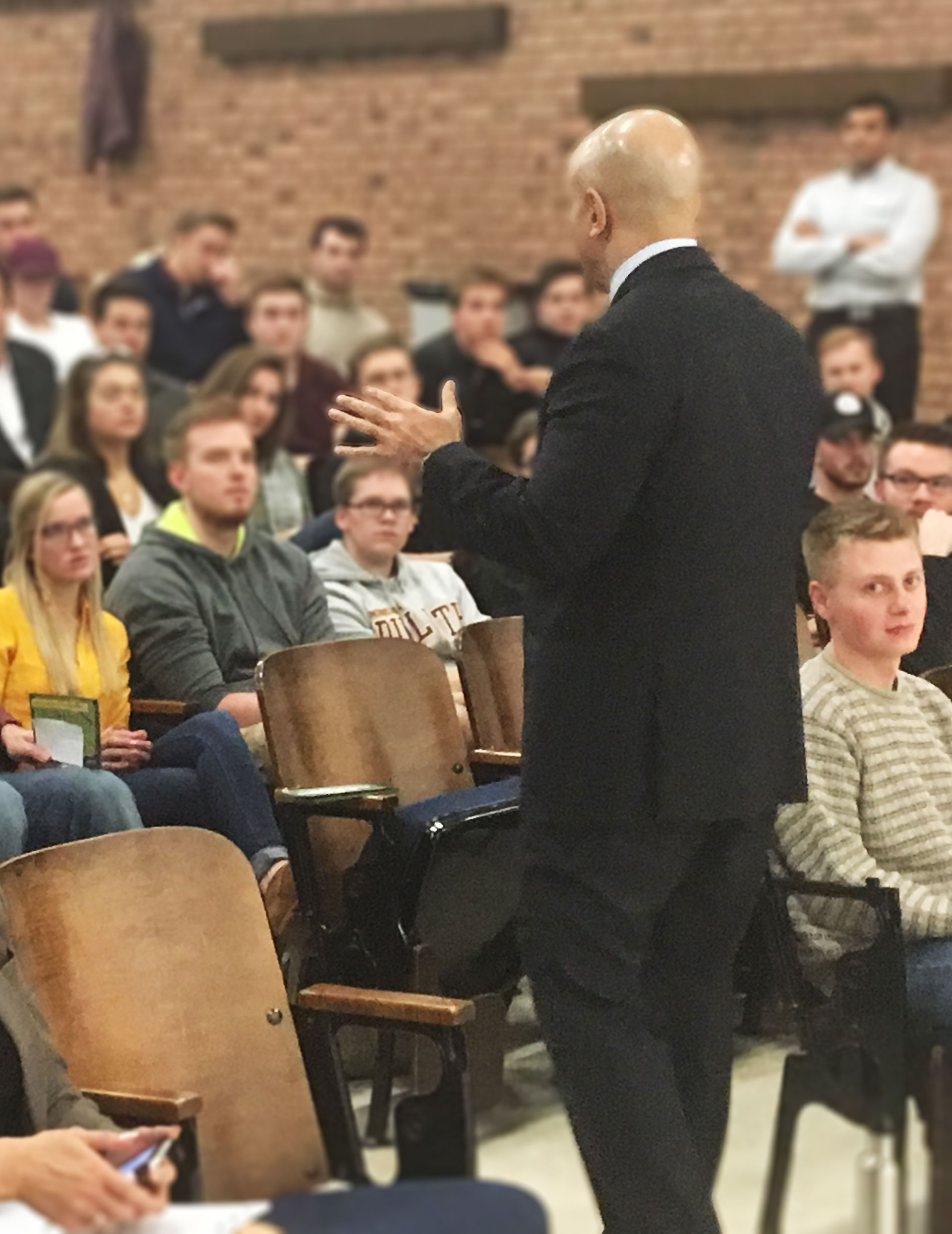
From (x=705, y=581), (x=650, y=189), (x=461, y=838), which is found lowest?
(x=461, y=838)

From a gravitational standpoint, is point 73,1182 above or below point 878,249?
below

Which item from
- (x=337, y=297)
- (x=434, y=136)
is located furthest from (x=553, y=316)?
(x=434, y=136)

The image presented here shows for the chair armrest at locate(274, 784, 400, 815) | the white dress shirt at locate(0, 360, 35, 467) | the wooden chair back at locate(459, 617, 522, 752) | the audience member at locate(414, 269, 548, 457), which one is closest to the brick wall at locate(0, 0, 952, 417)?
the audience member at locate(414, 269, 548, 457)

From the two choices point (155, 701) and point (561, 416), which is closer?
point (561, 416)

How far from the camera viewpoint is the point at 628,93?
307 inches

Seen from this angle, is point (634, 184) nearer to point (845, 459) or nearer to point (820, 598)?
point (820, 598)

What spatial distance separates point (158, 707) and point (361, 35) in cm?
550

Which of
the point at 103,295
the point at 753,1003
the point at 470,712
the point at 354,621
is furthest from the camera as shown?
the point at 103,295

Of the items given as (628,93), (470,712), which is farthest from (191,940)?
(628,93)

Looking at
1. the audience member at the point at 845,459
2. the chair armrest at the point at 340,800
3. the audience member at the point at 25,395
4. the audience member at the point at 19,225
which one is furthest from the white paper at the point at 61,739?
the audience member at the point at 19,225

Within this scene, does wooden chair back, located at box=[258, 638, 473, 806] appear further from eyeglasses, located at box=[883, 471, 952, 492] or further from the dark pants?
eyeglasses, located at box=[883, 471, 952, 492]

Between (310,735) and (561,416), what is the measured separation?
107 cm

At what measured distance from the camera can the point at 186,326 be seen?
24.6 ft

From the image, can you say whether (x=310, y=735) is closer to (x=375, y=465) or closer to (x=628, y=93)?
(x=375, y=465)
